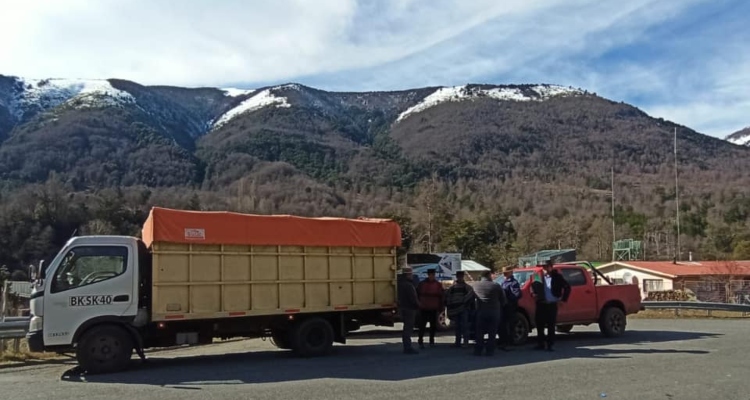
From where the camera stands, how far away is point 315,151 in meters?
152

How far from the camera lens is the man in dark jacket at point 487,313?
13.6m

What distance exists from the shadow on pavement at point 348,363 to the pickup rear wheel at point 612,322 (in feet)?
1.78

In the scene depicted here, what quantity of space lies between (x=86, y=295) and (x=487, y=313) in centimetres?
717

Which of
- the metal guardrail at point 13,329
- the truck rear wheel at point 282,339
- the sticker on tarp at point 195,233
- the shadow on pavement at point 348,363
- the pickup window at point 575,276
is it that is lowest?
the shadow on pavement at point 348,363

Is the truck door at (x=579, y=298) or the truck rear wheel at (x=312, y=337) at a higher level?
the truck door at (x=579, y=298)

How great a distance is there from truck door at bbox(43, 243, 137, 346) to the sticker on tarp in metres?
0.96

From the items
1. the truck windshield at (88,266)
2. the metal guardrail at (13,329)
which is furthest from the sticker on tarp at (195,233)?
the metal guardrail at (13,329)

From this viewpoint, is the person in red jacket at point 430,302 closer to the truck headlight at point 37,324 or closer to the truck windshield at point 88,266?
the truck windshield at point 88,266

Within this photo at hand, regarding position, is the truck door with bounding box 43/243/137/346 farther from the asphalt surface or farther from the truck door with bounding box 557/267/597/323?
the truck door with bounding box 557/267/597/323

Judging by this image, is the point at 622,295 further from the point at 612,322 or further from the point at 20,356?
the point at 20,356

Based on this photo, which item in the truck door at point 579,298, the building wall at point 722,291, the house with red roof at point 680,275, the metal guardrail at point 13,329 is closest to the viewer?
the metal guardrail at point 13,329

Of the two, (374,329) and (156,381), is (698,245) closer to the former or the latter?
(374,329)

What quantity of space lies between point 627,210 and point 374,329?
93030 mm

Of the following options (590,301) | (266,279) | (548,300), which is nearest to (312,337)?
(266,279)
